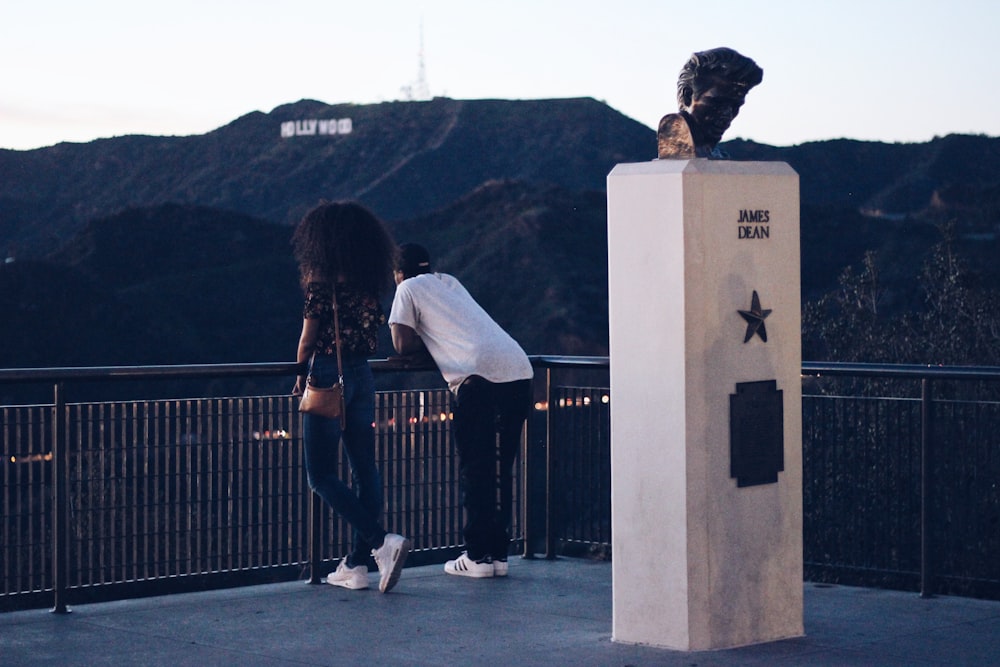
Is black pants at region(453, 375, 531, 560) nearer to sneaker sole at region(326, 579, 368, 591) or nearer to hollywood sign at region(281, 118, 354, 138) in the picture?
sneaker sole at region(326, 579, 368, 591)

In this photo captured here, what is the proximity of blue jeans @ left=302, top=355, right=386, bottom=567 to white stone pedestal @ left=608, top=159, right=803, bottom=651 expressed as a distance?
1646 mm

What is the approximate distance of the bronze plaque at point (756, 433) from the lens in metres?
6.20

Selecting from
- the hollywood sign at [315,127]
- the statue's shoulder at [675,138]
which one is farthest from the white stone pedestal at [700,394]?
the hollywood sign at [315,127]

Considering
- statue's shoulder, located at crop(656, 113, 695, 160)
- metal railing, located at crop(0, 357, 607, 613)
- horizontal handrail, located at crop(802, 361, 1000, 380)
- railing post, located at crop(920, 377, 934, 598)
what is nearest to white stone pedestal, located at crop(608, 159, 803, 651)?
statue's shoulder, located at crop(656, 113, 695, 160)

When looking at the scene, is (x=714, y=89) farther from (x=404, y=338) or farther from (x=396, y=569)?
(x=396, y=569)

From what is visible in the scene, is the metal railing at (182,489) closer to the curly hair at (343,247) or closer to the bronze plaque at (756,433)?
the curly hair at (343,247)

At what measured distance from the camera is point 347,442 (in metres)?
7.68

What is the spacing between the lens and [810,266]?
300 feet

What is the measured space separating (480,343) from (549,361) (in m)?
0.97

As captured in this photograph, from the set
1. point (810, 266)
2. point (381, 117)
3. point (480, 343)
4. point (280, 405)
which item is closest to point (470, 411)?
point (480, 343)

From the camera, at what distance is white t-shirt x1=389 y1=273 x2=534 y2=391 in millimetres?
7766

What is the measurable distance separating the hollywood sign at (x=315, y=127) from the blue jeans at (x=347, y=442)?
145233 millimetres

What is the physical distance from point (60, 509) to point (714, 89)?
363cm

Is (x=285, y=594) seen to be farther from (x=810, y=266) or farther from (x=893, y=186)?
(x=893, y=186)
